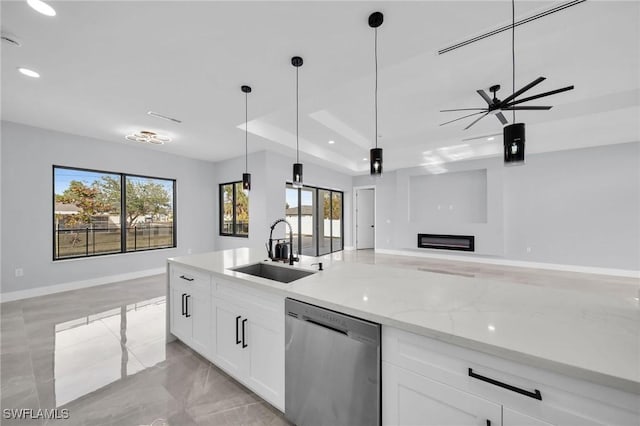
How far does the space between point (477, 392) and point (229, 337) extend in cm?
161

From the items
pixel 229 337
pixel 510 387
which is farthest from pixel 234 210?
pixel 510 387

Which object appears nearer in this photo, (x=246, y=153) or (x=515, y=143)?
(x=515, y=143)

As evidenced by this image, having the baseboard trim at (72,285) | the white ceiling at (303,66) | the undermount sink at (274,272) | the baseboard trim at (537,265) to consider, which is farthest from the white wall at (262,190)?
the baseboard trim at (537,265)

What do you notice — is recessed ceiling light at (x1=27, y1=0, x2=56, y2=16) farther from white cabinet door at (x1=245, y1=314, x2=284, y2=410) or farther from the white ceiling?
white cabinet door at (x1=245, y1=314, x2=284, y2=410)

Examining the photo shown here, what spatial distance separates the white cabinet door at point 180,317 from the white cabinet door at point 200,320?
0.30 feet

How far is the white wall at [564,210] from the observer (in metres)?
5.04

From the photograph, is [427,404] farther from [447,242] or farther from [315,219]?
[447,242]

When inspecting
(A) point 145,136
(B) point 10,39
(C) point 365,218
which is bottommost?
(C) point 365,218

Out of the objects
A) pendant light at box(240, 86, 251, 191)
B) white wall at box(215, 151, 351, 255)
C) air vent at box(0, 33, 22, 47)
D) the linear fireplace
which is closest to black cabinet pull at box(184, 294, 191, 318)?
pendant light at box(240, 86, 251, 191)

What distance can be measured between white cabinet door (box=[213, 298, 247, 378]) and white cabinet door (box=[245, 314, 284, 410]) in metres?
0.09

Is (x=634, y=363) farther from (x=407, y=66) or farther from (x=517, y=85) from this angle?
(x=517, y=85)

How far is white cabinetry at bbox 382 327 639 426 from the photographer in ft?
2.45

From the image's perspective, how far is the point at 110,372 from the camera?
6.82 feet

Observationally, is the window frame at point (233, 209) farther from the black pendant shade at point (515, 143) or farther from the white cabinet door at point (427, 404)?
the black pendant shade at point (515, 143)
